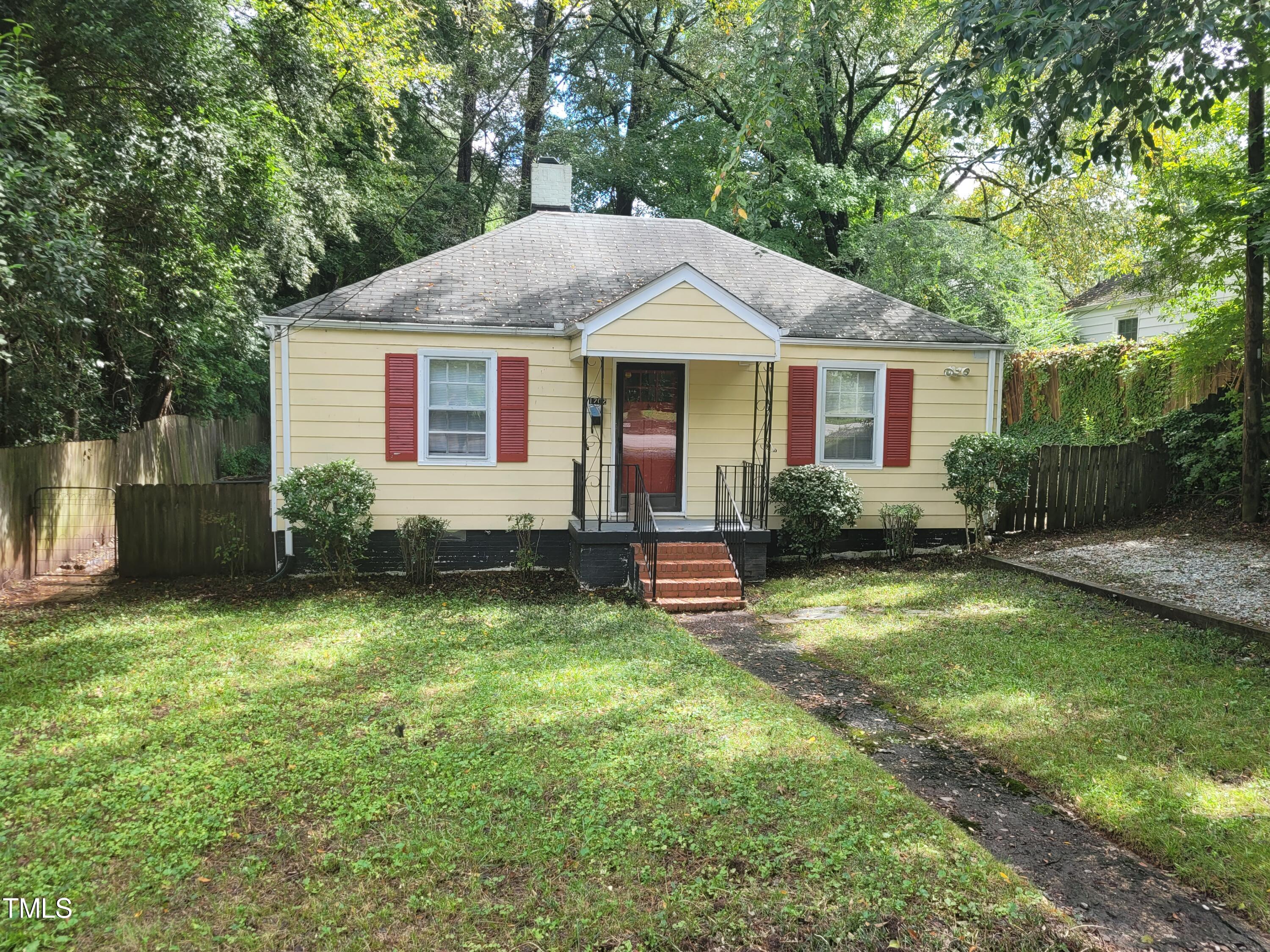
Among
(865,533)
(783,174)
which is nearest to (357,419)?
(865,533)

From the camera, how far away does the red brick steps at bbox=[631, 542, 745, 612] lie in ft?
28.1

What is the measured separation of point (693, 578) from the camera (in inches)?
353

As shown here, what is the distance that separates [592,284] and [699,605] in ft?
16.4

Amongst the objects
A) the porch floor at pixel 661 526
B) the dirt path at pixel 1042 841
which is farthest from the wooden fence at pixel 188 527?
the dirt path at pixel 1042 841

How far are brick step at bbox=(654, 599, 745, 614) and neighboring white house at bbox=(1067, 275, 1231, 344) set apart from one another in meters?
13.8

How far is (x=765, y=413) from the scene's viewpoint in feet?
33.5

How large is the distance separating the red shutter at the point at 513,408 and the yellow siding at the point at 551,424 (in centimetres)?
10

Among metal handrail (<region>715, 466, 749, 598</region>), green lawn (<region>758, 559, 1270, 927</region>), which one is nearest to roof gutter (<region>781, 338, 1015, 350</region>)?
metal handrail (<region>715, 466, 749, 598</region>)

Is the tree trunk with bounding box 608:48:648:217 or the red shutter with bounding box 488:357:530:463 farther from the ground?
the tree trunk with bounding box 608:48:648:217

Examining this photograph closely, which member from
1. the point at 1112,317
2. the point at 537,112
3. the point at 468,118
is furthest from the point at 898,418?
the point at 468,118

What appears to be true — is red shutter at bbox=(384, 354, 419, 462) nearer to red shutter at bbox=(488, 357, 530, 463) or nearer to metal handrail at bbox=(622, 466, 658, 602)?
red shutter at bbox=(488, 357, 530, 463)

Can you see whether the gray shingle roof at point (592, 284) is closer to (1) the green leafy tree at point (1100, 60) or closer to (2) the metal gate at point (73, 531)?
(2) the metal gate at point (73, 531)

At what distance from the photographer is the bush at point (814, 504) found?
10055mm

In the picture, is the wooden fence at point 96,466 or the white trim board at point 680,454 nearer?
the wooden fence at point 96,466
